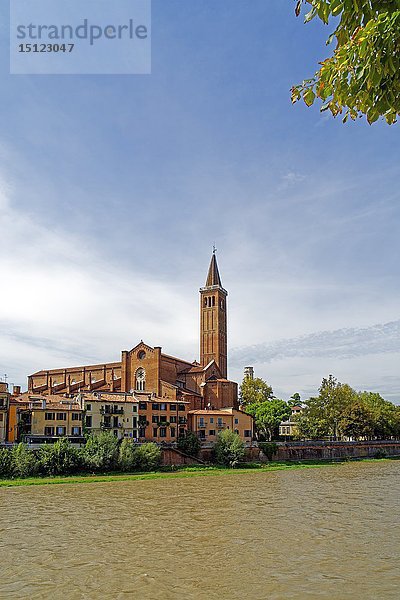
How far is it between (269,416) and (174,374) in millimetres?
15827

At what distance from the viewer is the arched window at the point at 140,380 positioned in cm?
7969

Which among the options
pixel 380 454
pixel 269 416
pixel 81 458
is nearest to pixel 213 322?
pixel 269 416

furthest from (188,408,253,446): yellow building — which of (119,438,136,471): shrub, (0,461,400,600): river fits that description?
(0,461,400,600): river

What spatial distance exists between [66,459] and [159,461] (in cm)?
1050

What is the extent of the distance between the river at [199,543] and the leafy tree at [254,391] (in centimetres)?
4952

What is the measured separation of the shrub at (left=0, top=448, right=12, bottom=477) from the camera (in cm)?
4522

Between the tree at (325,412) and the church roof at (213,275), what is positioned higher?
the church roof at (213,275)

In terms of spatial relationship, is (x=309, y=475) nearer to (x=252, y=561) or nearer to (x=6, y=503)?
(x=6, y=503)

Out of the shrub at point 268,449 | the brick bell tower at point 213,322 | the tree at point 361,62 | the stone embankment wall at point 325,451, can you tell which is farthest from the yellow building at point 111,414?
the tree at point 361,62

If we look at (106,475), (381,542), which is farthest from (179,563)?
(106,475)

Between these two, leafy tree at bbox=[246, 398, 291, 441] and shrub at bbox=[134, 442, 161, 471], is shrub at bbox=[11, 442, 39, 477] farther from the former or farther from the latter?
leafy tree at bbox=[246, 398, 291, 441]

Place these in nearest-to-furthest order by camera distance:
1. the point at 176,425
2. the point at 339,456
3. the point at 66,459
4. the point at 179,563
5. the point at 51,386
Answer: the point at 179,563 < the point at 66,459 < the point at 176,425 < the point at 339,456 < the point at 51,386

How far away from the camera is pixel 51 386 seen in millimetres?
94375

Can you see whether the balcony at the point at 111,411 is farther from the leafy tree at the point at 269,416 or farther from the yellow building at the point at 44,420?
the leafy tree at the point at 269,416
